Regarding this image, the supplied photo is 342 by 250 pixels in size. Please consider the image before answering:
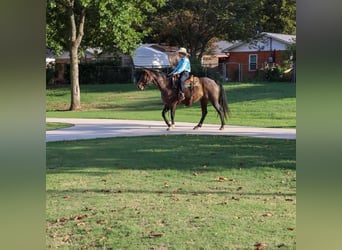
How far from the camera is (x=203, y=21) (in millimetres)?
42562

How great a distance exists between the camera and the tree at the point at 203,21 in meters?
41.2

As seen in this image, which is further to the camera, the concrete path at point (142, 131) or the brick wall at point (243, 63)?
the brick wall at point (243, 63)

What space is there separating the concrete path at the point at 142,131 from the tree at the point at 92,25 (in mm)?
6912

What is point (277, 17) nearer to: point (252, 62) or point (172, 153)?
point (252, 62)

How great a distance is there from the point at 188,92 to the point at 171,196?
921cm

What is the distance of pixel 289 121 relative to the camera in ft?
57.1

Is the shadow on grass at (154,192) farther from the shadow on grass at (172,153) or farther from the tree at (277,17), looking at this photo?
the tree at (277,17)

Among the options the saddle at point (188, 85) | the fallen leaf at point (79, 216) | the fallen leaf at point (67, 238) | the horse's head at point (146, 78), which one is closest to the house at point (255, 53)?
the saddle at point (188, 85)

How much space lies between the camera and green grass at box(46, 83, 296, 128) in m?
18.9

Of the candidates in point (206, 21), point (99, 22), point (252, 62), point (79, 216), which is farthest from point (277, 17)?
point (79, 216)

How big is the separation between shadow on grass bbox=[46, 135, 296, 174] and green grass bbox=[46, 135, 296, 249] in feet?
0.06

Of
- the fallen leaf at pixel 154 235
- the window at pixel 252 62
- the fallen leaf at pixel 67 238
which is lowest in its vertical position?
the fallen leaf at pixel 67 238
